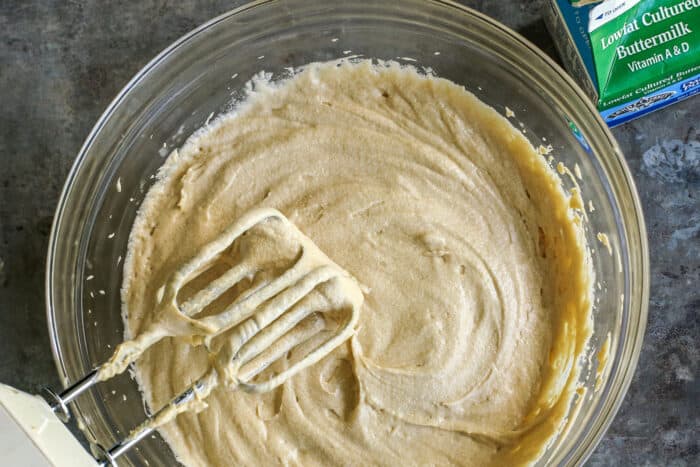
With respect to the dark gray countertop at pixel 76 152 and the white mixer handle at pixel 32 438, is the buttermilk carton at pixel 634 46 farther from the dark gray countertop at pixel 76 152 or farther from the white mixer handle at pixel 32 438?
the white mixer handle at pixel 32 438

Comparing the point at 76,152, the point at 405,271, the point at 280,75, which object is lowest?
the point at 405,271

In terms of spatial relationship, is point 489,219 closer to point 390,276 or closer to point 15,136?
point 390,276

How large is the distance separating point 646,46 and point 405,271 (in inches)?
31.6

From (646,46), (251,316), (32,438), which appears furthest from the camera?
(646,46)

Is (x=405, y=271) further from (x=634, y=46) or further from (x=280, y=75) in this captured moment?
(x=634, y=46)

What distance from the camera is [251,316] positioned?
1.49 metres

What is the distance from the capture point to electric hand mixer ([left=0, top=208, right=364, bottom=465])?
4.59 feet

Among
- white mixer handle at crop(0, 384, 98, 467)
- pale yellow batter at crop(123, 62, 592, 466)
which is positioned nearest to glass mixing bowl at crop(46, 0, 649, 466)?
pale yellow batter at crop(123, 62, 592, 466)

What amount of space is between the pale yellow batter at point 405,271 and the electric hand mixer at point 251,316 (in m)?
0.14

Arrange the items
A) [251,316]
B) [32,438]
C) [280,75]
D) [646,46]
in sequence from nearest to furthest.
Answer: [32,438] → [251,316] → [646,46] → [280,75]

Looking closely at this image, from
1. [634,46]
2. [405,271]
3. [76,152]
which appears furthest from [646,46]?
[76,152]

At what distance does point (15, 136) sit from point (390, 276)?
1.13 metres

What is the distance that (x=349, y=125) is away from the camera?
1758 millimetres

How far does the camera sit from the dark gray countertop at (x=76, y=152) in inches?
70.7
